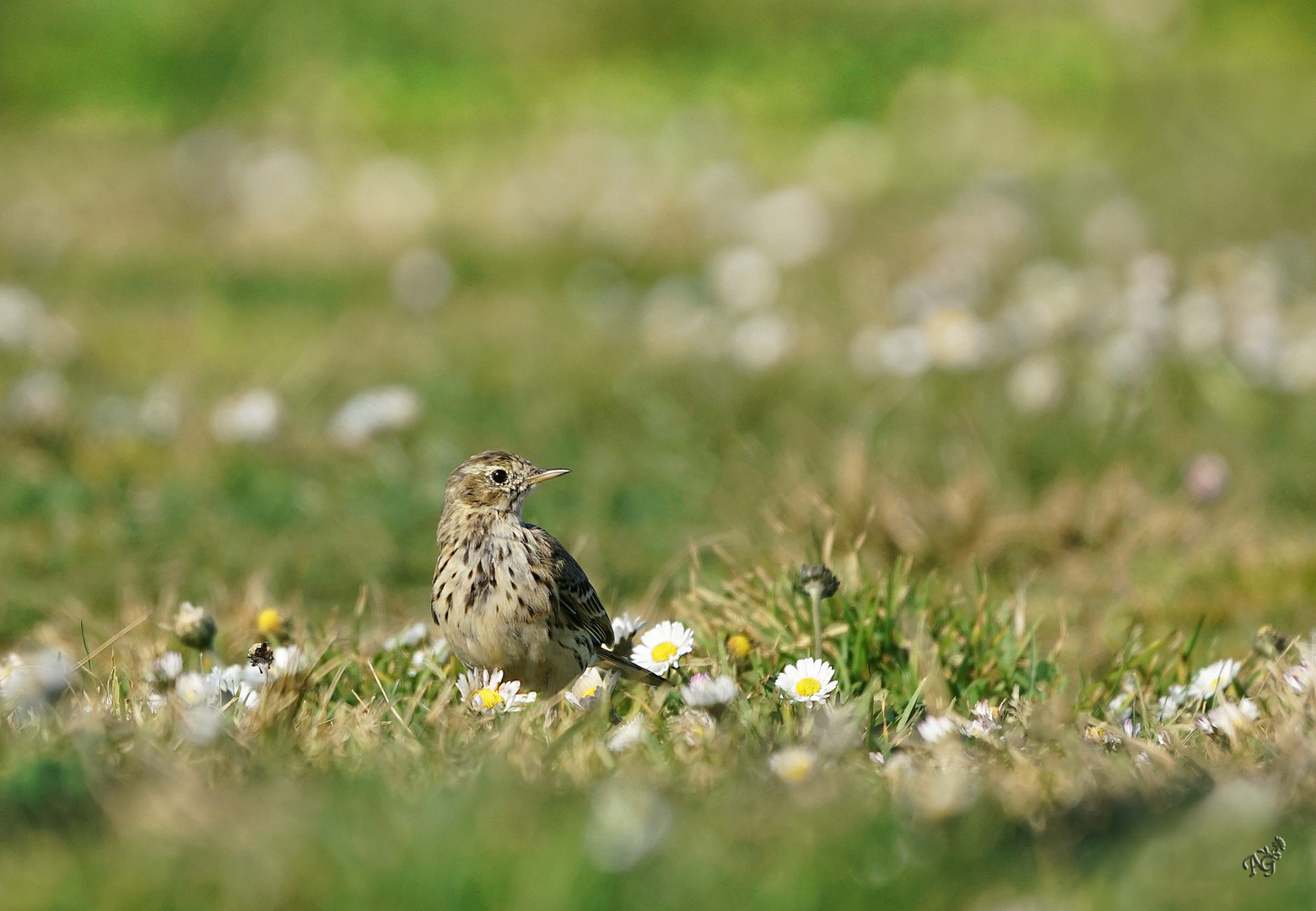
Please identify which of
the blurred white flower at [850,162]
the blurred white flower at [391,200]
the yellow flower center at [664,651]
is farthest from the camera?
the blurred white flower at [850,162]

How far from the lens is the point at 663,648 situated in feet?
12.6

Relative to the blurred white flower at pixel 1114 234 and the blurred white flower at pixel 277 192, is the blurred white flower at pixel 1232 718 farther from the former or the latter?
the blurred white flower at pixel 277 192

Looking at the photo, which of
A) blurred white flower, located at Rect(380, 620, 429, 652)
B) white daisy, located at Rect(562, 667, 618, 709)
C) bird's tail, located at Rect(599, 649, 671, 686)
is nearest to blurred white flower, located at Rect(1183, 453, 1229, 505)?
bird's tail, located at Rect(599, 649, 671, 686)

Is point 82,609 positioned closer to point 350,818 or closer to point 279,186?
point 350,818

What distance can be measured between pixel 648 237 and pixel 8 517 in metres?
5.81

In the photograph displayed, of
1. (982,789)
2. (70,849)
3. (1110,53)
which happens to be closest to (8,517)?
(70,849)

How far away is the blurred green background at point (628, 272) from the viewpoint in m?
6.39

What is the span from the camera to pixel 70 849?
2506 millimetres

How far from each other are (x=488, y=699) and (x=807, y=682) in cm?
71

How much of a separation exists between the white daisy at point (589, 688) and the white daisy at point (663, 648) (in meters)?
0.09

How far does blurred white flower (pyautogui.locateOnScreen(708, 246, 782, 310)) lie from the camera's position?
920 cm

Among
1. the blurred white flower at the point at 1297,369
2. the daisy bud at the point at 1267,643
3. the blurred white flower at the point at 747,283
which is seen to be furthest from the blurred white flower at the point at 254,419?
the blurred white flower at the point at 1297,369

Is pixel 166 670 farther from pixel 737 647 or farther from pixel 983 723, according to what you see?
pixel 983 723

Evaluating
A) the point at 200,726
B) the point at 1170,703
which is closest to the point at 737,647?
Answer: the point at 1170,703
